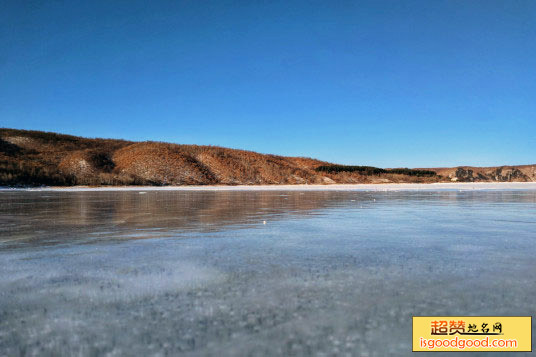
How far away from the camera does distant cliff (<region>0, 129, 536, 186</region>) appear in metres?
45.3

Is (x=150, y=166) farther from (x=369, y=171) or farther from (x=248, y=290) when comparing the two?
(x=248, y=290)

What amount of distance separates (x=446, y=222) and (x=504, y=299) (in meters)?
4.89

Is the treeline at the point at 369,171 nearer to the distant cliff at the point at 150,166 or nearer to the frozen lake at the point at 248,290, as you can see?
the distant cliff at the point at 150,166

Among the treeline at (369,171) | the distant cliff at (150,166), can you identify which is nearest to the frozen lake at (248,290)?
the distant cliff at (150,166)

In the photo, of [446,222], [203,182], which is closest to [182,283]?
[446,222]

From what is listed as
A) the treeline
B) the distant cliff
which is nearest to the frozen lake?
the distant cliff

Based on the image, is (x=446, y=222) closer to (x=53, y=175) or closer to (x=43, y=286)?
(x=43, y=286)

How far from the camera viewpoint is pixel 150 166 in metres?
53.3

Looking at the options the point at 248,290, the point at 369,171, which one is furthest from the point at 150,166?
the point at 248,290

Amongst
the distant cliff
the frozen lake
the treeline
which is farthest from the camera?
the treeline

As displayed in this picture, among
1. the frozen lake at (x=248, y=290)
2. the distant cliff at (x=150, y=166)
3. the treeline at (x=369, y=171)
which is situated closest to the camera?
the frozen lake at (x=248, y=290)

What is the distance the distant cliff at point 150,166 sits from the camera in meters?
45.3

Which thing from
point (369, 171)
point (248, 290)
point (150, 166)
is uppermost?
point (150, 166)

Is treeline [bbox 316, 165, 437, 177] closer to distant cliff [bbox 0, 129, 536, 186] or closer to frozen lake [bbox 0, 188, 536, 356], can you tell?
distant cliff [bbox 0, 129, 536, 186]
